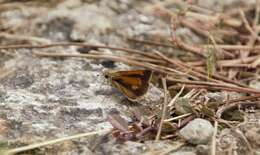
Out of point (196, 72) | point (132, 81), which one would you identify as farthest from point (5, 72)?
point (196, 72)

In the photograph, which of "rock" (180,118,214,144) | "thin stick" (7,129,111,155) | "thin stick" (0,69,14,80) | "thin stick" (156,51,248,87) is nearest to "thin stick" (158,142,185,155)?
"rock" (180,118,214,144)

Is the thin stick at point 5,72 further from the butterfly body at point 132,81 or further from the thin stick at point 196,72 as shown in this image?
the thin stick at point 196,72

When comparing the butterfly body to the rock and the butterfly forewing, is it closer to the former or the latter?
the butterfly forewing

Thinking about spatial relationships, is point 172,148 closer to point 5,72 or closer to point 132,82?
point 132,82

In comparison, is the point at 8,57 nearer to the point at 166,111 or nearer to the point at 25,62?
the point at 25,62

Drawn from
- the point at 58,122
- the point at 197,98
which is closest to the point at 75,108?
the point at 58,122
